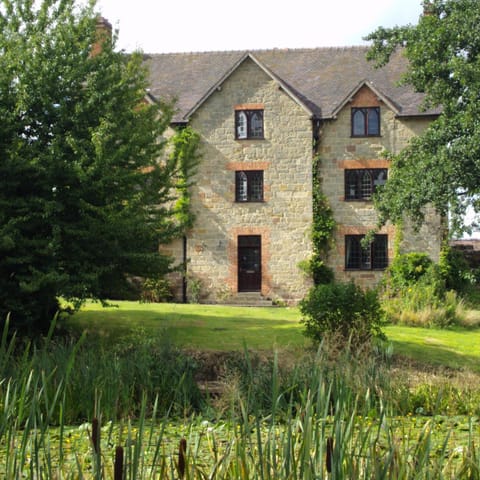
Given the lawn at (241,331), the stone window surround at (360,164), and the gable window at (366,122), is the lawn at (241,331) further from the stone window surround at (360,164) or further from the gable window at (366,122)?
the gable window at (366,122)

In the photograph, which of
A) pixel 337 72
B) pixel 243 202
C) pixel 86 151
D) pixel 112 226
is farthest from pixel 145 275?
pixel 337 72

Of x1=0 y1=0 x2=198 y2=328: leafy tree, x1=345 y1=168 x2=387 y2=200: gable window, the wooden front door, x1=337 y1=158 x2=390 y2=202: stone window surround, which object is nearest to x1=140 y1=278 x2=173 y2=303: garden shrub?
the wooden front door

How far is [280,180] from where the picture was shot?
27203 millimetres

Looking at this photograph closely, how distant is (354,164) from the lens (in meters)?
27.0

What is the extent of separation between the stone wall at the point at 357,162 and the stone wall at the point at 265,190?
0.87 meters

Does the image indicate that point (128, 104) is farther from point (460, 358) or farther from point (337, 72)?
point (337, 72)

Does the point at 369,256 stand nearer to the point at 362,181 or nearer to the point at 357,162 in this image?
the point at 362,181

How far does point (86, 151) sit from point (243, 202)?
1455cm

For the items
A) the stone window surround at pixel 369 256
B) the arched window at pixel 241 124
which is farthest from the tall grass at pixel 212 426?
the arched window at pixel 241 124

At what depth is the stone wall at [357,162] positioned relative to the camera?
1053 inches

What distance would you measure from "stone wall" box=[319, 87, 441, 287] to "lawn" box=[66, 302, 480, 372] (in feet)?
20.3

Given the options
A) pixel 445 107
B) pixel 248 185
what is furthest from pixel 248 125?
pixel 445 107

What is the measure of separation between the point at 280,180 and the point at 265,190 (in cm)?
71

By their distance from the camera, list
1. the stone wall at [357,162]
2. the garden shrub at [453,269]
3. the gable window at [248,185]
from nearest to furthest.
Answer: the garden shrub at [453,269]
the stone wall at [357,162]
the gable window at [248,185]
